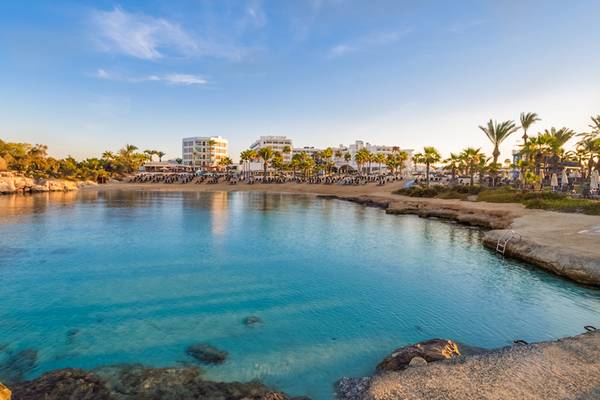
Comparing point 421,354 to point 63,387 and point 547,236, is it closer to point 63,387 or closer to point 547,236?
point 63,387

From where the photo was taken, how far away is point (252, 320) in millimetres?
13195

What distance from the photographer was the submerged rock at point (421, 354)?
912 centimetres

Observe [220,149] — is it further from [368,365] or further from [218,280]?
[368,365]

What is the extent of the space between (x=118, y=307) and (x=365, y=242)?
20411 millimetres

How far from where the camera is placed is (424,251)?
2603cm

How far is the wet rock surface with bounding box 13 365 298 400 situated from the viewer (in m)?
8.04

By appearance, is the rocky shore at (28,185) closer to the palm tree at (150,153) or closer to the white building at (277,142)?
the palm tree at (150,153)

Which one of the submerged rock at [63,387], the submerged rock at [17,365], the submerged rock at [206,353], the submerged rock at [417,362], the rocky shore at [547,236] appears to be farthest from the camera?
the rocky shore at [547,236]

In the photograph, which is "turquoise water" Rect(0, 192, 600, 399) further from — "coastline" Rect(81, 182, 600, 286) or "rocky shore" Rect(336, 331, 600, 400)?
"rocky shore" Rect(336, 331, 600, 400)

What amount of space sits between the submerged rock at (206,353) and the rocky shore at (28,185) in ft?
292

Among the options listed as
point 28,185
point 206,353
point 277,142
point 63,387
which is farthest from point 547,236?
point 277,142

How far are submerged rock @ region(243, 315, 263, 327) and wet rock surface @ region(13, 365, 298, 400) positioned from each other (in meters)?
3.59

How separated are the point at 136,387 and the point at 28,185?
9635cm

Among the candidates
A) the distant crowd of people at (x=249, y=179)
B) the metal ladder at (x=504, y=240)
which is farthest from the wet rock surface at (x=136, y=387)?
the distant crowd of people at (x=249, y=179)
